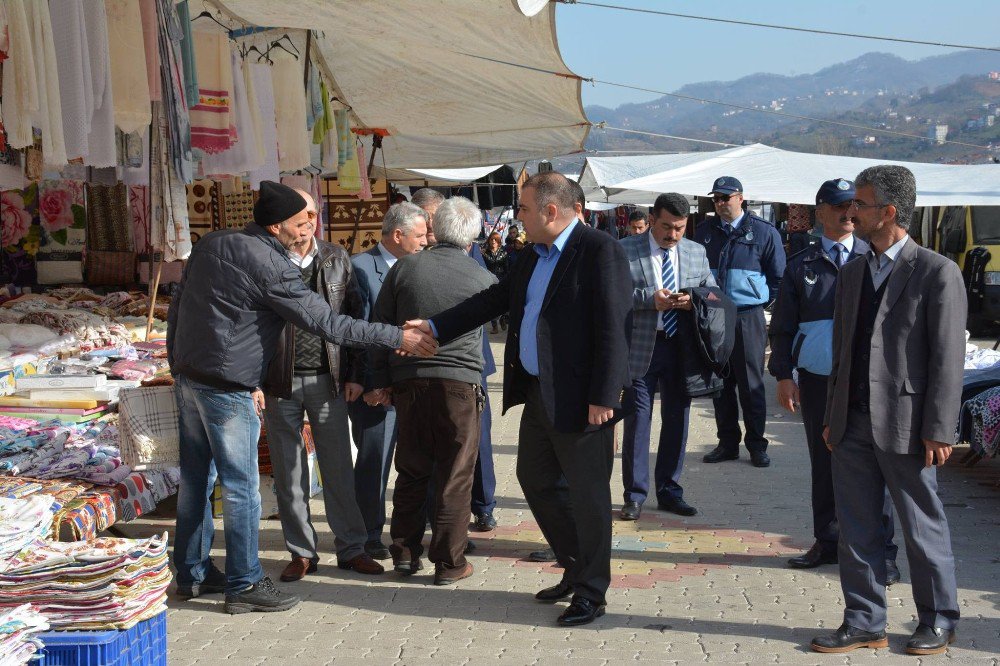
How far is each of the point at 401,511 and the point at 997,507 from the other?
3.92m

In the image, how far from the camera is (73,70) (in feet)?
19.8

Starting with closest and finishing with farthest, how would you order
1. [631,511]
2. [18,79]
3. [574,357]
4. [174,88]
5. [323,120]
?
1. [574,357]
2. [18,79]
3. [631,511]
4. [174,88]
5. [323,120]

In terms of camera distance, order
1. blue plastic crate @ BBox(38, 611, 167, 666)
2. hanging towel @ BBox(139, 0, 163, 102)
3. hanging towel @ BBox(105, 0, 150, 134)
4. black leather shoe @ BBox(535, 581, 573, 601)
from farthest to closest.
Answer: hanging towel @ BBox(139, 0, 163, 102) < hanging towel @ BBox(105, 0, 150, 134) < black leather shoe @ BBox(535, 581, 573, 601) < blue plastic crate @ BBox(38, 611, 167, 666)

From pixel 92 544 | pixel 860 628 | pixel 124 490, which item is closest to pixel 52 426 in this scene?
pixel 124 490

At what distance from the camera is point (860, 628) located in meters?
4.35

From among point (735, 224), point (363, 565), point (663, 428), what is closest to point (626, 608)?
point (363, 565)

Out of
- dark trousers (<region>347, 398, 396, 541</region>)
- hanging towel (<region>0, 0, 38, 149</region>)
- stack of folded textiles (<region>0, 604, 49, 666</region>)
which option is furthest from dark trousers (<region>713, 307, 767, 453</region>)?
stack of folded textiles (<region>0, 604, 49, 666</region>)

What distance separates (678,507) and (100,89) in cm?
435

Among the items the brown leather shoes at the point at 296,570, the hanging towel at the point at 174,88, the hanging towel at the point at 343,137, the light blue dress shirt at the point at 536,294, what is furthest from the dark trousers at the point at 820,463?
the hanging towel at the point at 343,137

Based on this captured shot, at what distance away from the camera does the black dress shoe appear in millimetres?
5891

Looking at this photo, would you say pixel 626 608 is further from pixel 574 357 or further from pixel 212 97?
pixel 212 97

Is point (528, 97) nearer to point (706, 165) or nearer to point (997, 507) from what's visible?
point (706, 165)

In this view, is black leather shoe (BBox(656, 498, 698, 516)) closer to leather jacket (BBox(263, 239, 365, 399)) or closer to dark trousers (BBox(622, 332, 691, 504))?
dark trousers (BBox(622, 332, 691, 504))

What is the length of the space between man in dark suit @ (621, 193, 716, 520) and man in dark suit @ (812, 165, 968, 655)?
80.3 inches
